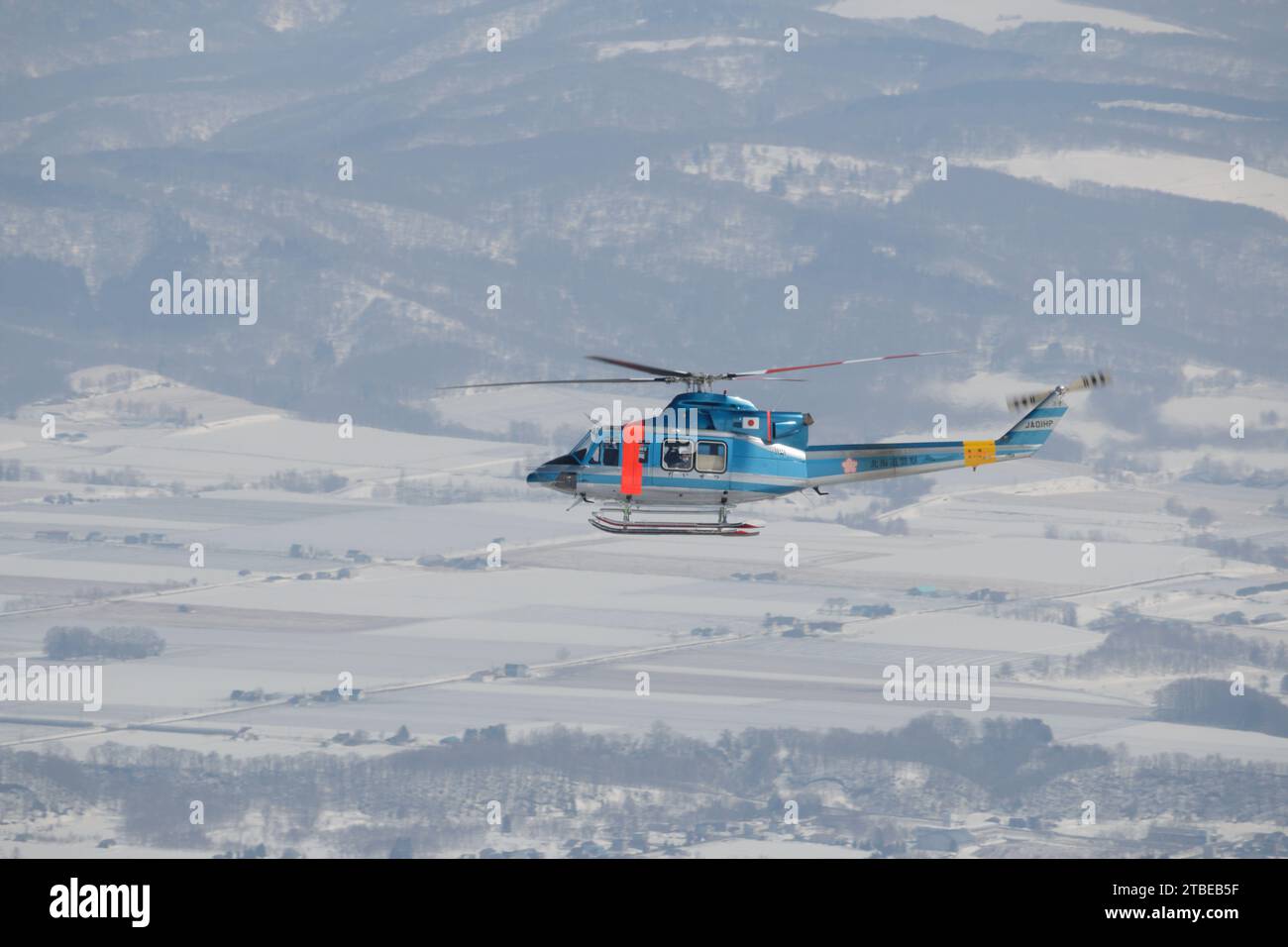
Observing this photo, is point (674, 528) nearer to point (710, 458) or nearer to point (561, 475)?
point (710, 458)

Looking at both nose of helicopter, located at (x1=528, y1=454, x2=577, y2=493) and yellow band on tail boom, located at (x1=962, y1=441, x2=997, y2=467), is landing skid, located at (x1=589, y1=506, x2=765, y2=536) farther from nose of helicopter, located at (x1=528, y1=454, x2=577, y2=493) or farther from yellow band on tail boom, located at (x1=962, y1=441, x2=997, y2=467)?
yellow band on tail boom, located at (x1=962, y1=441, x2=997, y2=467)

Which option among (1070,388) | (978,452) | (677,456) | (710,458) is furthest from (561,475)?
(1070,388)

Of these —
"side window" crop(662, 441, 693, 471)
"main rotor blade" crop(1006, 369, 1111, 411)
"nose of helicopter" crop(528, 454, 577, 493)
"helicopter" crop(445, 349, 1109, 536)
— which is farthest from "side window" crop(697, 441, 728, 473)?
"main rotor blade" crop(1006, 369, 1111, 411)
